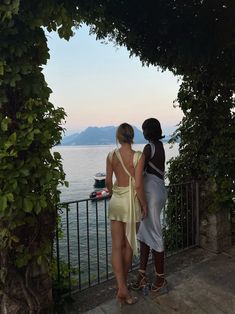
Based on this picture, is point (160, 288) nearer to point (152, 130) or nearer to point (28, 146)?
point (152, 130)

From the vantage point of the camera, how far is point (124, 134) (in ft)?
9.54

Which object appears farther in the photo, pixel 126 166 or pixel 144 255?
pixel 144 255

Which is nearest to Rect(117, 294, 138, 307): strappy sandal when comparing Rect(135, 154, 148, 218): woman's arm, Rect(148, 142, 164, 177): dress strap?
Rect(135, 154, 148, 218): woman's arm

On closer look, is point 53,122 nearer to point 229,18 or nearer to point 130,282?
point 130,282

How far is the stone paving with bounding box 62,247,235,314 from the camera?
2.96m

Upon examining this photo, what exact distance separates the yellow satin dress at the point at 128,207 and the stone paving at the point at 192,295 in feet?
1.93

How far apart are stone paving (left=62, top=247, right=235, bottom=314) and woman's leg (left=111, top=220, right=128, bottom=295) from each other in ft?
0.70

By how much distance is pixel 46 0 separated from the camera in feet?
7.35

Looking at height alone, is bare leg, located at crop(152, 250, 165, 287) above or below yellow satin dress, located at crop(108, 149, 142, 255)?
below

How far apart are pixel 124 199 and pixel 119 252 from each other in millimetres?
535

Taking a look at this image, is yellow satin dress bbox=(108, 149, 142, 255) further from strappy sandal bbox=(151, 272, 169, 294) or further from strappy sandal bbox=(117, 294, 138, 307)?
strappy sandal bbox=(151, 272, 169, 294)

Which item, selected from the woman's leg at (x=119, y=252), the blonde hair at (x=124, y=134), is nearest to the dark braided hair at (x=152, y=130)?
the blonde hair at (x=124, y=134)

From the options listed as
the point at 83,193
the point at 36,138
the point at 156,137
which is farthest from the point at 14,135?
the point at 83,193

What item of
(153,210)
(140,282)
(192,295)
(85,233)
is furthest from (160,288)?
(85,233)
